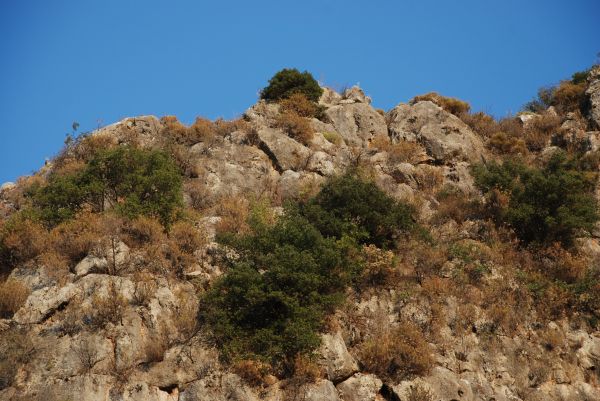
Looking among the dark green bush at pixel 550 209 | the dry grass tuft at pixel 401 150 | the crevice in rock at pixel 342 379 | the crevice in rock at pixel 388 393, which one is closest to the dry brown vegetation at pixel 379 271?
the crevice in rock at pixel 342 379

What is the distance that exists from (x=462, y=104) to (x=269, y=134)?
494 inches

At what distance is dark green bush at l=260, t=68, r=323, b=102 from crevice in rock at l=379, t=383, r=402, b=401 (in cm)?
1902

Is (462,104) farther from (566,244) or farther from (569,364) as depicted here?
(569,364)

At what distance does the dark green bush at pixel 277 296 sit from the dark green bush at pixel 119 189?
3888mm

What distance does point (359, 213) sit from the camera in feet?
64.0

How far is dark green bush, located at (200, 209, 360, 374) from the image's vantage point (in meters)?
14.7

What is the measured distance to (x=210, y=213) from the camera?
70.4ft

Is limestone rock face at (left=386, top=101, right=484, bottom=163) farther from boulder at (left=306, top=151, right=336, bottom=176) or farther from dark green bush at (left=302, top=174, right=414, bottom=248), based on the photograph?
dark green bush at (left=302, top=174, right=414, bottom=248)

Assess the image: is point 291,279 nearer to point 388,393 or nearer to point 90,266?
point 388,393

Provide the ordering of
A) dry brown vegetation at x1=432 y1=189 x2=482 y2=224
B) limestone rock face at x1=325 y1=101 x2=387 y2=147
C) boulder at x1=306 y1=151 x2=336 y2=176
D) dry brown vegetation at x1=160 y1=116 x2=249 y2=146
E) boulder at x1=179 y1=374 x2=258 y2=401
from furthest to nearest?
limestone rock face at x1=325 y1=101 x2=387 y2=147 < dry brown vegetation at x1=160 y1=116 x2=249 y2=146 < boulder at x1=306 y1=151 x2=336 y2=176 < dry brown vegetation at x1=432 y1=189 x2=482 y2=224 < boulder at x1=179 y1=374 x2=258 y2=401

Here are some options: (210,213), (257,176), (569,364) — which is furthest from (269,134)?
(569,364)

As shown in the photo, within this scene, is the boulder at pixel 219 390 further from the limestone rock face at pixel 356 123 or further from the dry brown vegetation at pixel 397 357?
the limestone rock face at pixel 356 123

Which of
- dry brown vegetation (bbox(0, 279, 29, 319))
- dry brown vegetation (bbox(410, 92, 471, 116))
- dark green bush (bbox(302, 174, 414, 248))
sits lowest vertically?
dry brown vegetation (bbox(0, 279, 29, 319))

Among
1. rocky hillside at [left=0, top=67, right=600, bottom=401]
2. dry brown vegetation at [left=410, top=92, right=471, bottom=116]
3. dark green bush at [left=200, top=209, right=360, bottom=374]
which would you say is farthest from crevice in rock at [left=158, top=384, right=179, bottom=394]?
dry brown vegetation at [left=410, top=92, right=471, bottom=116]
